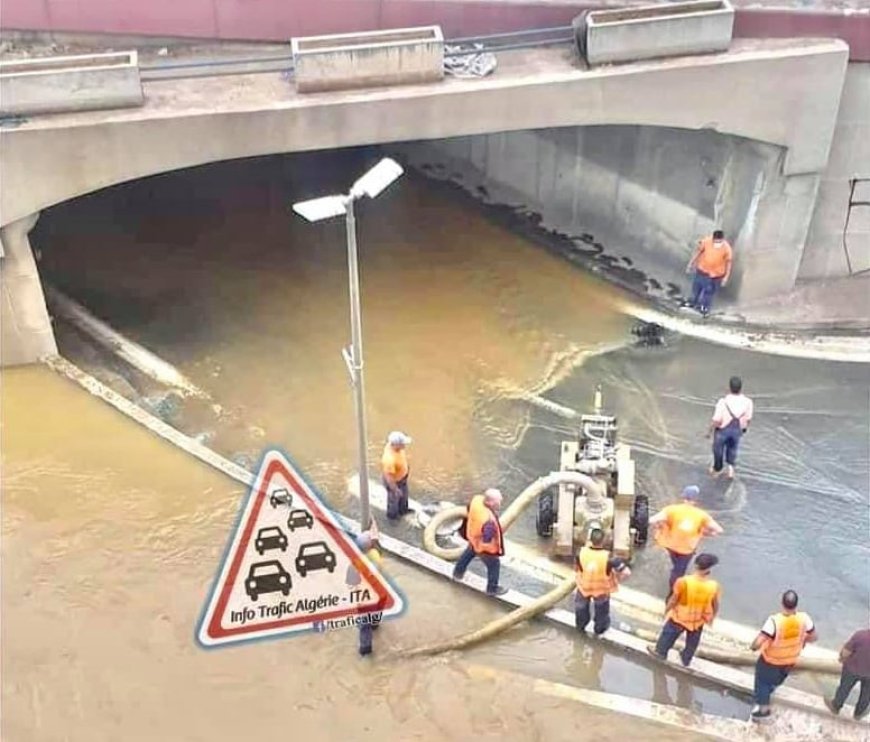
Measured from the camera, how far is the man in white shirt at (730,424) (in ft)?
42.5

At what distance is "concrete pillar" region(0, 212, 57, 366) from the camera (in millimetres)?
13469

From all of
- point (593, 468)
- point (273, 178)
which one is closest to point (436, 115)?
point (593, 468)

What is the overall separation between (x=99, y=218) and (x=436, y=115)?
7.28m

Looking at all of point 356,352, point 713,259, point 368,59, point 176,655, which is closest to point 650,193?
point 713,259

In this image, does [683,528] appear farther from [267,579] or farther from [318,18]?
[318,18]

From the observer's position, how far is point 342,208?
9.05 m

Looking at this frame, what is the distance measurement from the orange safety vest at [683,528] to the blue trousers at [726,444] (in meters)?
2.30

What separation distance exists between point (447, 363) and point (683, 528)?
541 centimetres

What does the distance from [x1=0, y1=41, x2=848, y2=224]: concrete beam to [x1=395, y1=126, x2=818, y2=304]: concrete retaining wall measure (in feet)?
2.92

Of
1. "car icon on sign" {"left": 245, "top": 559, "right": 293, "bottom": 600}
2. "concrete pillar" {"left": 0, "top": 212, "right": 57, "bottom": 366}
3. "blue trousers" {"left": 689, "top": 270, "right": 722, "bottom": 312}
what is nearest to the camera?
"car icon on sign" {"left": 245, "top": 559, "right": 293, "bottom": 600}

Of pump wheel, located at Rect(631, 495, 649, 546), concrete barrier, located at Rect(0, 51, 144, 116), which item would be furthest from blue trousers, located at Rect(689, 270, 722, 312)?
concrete barrier, located at Rect(0, 51, 144, 116)

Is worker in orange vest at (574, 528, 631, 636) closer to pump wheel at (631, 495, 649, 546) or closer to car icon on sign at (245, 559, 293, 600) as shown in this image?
pump wheel at (631, 495, 649, 546)

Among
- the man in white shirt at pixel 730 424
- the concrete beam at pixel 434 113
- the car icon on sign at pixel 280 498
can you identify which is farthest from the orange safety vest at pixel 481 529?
the concrete beam at pixel 434 113

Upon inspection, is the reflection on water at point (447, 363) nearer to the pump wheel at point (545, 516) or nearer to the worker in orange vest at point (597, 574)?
Result: the pump wheel at point (545, 516)
